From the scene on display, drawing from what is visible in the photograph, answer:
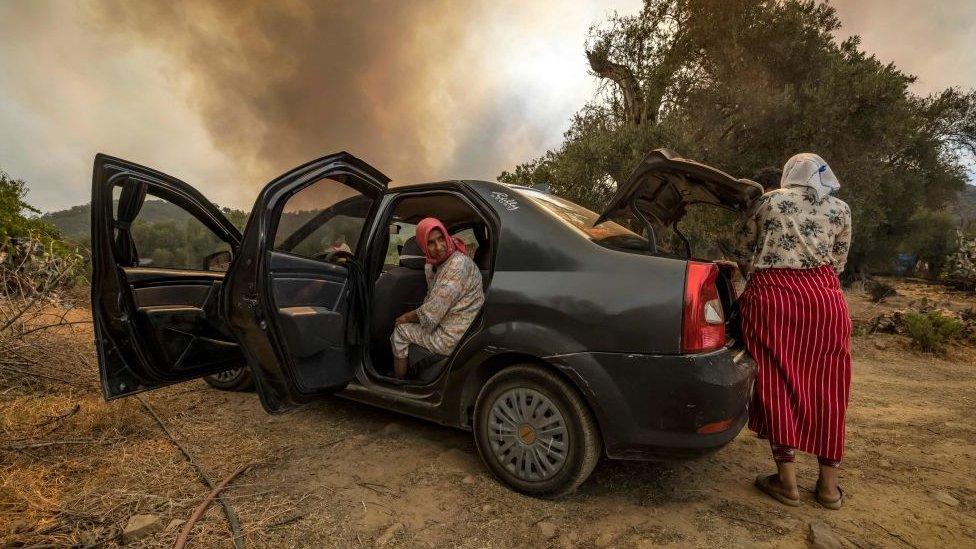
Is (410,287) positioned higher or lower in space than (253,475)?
higher

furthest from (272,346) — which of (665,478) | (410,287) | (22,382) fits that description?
(22,382)

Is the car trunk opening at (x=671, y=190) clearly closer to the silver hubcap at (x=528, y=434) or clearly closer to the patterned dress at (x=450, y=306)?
the patterned dress at (x=450, y=306)

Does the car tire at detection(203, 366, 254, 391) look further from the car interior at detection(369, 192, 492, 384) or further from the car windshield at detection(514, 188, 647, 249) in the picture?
the car windshield at detection(514, 188, 647, 249)

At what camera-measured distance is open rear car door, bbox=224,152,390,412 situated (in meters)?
2.66

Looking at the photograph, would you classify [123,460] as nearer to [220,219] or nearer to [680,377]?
[220,219]

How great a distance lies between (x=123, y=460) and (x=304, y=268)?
1.55 metres

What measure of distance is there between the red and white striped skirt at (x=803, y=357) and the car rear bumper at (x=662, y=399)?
49cm

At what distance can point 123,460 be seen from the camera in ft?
9.16

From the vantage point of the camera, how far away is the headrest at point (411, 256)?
12.8ft

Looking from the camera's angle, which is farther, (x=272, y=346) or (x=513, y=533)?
(x=272, y=346)

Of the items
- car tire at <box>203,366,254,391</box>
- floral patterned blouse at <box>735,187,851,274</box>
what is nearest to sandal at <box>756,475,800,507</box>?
floral patterned blouse at <box>735,187,851,274</box>

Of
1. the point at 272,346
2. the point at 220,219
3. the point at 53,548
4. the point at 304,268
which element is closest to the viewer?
the point at 53,548

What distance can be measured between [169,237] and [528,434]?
3.05 metres

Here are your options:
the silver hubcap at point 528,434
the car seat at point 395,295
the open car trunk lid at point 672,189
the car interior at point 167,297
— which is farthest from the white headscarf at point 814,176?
the car interior at point 167,297
